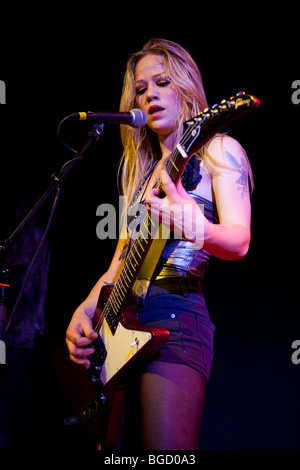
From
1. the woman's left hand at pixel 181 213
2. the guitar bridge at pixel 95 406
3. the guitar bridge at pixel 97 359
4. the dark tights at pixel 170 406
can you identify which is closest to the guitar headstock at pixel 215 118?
the woman's left hand at pixel 181 213

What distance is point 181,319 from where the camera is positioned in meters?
1.59

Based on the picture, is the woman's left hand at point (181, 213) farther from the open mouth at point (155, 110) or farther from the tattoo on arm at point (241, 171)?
the open mouth at point (155, 110)

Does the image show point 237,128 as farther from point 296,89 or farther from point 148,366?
point 148,366

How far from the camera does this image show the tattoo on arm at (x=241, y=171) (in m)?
1.63

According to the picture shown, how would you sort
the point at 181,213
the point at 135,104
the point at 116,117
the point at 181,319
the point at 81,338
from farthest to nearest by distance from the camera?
the point at 135,104 < the point at 81,338 < the point at 116,117 < the point at 181,319 < the point at 181,213

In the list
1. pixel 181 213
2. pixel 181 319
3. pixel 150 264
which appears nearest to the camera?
pixel 181 213

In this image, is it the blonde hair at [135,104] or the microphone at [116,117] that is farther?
the blonde hair at [135,104]

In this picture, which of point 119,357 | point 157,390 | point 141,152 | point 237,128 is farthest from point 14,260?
point 157,390

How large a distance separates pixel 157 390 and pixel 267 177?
214 centimetres

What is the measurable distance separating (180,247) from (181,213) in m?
0.31

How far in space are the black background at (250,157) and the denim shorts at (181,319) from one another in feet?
5.58

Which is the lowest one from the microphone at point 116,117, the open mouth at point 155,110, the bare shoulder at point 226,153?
the bare shoulder at point 226,153

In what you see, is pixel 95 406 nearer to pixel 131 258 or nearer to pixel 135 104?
pixel 131 258

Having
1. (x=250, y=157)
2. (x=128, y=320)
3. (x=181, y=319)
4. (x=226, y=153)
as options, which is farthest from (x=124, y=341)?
(x=250, y=157)
